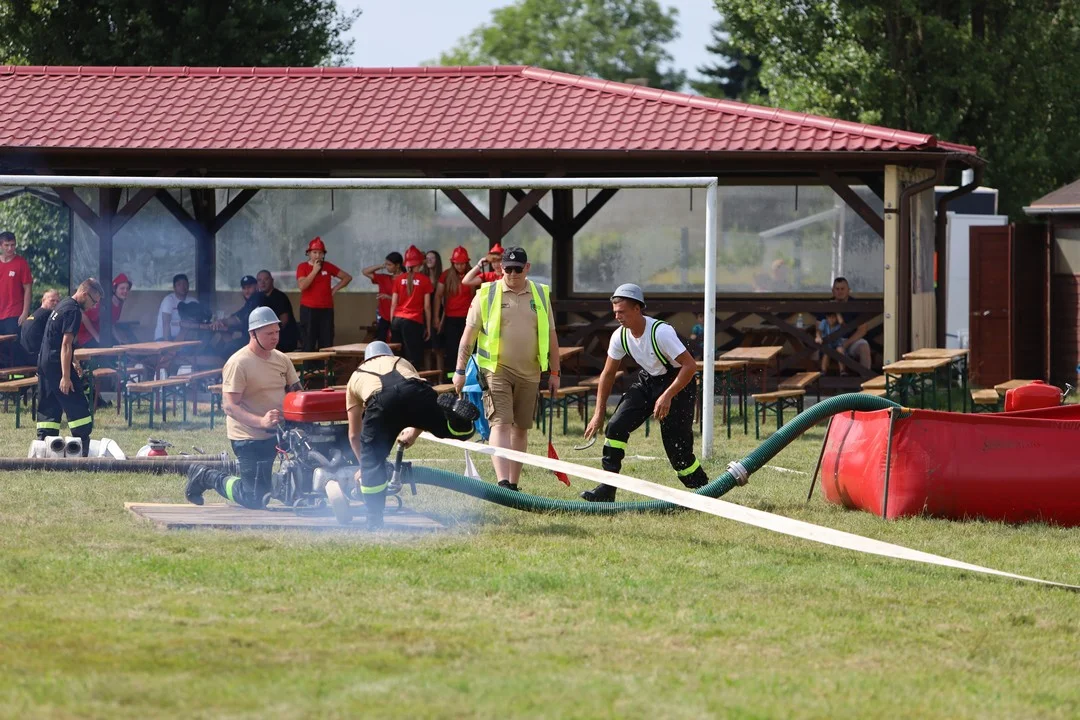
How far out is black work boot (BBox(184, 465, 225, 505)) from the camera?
9.75 m

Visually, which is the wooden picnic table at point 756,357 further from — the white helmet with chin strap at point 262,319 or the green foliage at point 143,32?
the green foliage at point 143,32

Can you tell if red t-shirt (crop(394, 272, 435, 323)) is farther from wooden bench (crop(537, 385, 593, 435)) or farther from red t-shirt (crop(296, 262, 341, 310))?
wooden bench (crop(537, 385, 593, 435))

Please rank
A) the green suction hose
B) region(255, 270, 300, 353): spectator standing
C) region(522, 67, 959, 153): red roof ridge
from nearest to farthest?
1. the green suction hose
2. region(522, 67, 959, 153): red roof ridge
3. region(255, 270, 300, 353): spectator standing

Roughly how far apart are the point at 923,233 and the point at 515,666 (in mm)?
13368

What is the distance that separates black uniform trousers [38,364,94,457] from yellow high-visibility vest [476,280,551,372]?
3.68 meters

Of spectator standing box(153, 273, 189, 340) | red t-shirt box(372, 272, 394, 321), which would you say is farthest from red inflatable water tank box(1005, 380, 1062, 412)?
spectator standing box(153, 273, 189, 340)

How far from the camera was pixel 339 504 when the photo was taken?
9000 millimetres

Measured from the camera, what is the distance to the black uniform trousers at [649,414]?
1029cm

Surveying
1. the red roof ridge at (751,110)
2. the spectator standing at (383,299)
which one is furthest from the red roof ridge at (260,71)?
the spectator standing at (383,299)

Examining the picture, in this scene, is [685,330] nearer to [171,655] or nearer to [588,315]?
[588,315]

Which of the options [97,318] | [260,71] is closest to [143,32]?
[260,71]

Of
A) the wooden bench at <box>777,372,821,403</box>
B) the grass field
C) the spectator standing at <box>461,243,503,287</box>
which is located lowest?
the grass field

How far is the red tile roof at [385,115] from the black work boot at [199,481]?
8.10m

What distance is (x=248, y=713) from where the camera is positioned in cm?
520
